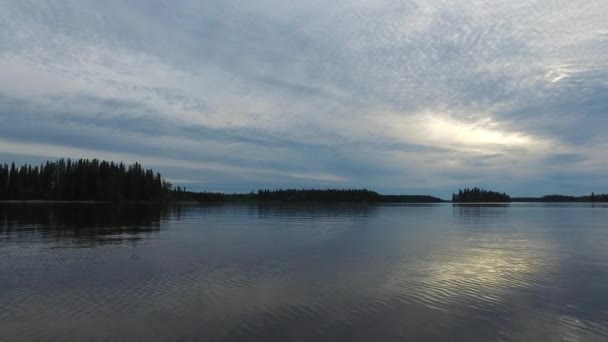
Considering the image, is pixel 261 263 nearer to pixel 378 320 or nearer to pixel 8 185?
pixel 378 320

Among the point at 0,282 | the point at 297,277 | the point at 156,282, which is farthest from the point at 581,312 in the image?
the point at 0,282

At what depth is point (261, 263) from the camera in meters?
28.0

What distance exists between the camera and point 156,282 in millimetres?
21531

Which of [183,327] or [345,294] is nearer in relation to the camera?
[183,327]

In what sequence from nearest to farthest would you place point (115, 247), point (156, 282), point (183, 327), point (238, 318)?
point (183, 327)
point (238, 318)
point (156, 282)
point (115, 247)

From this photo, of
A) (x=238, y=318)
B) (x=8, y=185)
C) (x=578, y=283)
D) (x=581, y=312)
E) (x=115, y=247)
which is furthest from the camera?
(x=8, y=185)

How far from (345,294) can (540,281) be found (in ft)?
40.2

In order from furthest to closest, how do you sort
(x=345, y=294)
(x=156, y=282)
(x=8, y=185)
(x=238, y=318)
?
(x=8, y=185)
(x=156, y=282)
(x=345, y=294)
(x=238, y=318)

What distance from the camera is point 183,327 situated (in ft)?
46.8

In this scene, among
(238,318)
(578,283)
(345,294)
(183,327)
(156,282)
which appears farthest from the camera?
(578,283)

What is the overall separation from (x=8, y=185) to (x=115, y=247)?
200m

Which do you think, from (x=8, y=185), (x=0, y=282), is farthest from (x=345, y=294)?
(x=8, y=185)

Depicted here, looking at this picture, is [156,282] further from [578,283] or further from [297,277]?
[578,283]

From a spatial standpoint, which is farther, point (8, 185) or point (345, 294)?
point (8, 185)
